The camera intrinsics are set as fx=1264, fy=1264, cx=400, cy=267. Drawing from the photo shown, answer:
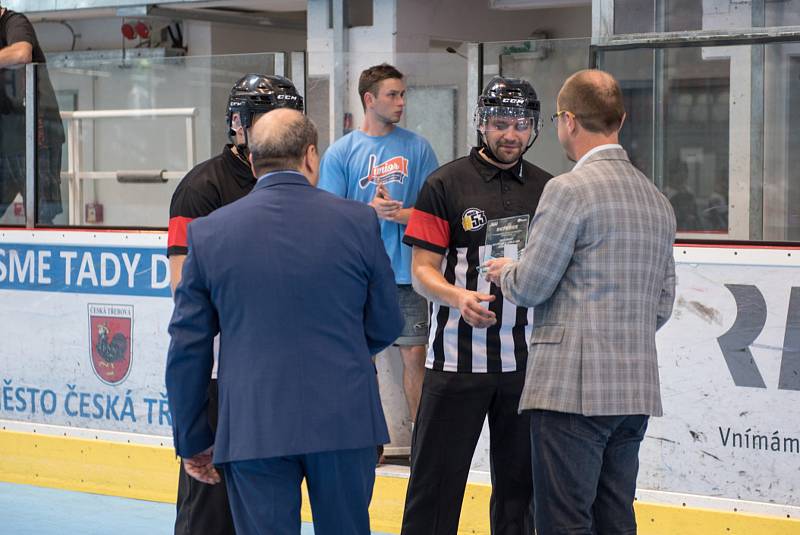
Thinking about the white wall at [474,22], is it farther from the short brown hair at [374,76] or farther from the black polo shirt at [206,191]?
the black polo shirt at [206,191]

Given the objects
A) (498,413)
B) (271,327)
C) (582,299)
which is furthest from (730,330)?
(271,327)

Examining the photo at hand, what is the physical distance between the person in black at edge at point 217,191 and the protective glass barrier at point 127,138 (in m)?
2.37

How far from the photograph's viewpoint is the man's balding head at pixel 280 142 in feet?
A: 9.36

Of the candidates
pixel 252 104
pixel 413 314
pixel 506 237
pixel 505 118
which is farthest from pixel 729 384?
pixel 252 104

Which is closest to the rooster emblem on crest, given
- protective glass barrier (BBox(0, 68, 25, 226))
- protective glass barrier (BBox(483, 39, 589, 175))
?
protective glass barrier (BBox(0, 68, 25, 226))

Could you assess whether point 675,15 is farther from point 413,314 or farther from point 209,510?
point 209,510

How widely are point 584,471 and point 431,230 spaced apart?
1.08m

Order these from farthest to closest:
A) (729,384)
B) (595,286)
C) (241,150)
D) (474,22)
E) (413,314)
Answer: (474,22) → (413,314) → (729,384) → (241,150) → (595,286)

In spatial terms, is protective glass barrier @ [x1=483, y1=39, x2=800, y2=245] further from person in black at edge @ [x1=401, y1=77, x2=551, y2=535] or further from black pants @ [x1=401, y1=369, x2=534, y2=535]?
black pants @ [x1=401, y1=369, x2=534, y2=535]

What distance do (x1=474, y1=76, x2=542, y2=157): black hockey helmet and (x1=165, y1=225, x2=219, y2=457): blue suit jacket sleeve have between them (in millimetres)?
1343

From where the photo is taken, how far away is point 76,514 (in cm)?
564

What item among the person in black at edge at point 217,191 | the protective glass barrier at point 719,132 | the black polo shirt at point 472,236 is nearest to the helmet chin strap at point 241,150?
the person in black at edge at point 217,191

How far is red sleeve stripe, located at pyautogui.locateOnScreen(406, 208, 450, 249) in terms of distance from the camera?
3893 mm

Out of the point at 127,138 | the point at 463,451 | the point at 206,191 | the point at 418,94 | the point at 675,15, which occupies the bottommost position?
the point at 463,451
